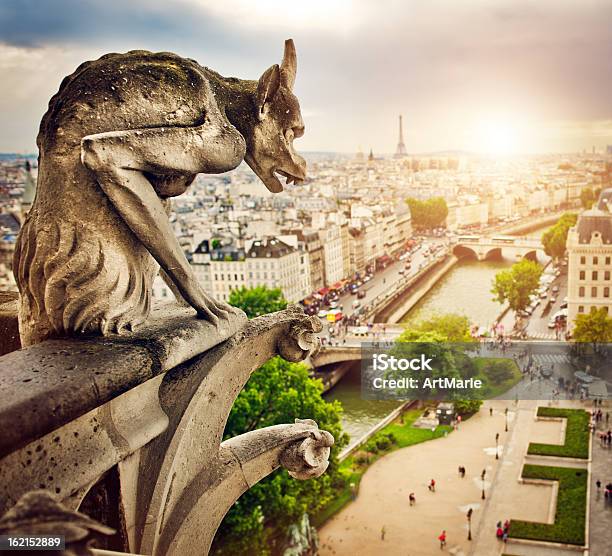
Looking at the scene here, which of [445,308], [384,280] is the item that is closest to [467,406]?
[445,308]

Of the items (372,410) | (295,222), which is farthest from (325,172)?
(372,410)

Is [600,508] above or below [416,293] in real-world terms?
above

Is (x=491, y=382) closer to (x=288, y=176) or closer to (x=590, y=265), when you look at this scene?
(x=590, y=265)

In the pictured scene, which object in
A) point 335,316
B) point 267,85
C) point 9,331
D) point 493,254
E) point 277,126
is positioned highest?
point 267,85

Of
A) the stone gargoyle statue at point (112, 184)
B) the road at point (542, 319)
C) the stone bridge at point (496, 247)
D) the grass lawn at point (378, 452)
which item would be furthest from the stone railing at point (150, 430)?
the stone bridge at point (496, 247)

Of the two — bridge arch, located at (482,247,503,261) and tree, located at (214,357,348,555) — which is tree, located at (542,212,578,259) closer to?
bridge arch, located at (482,247,503,261)

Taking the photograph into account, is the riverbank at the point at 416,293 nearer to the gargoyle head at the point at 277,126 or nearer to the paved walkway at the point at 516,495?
the paved walkway at the point at 516,495

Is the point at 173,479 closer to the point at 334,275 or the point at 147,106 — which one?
the point at 147,106
